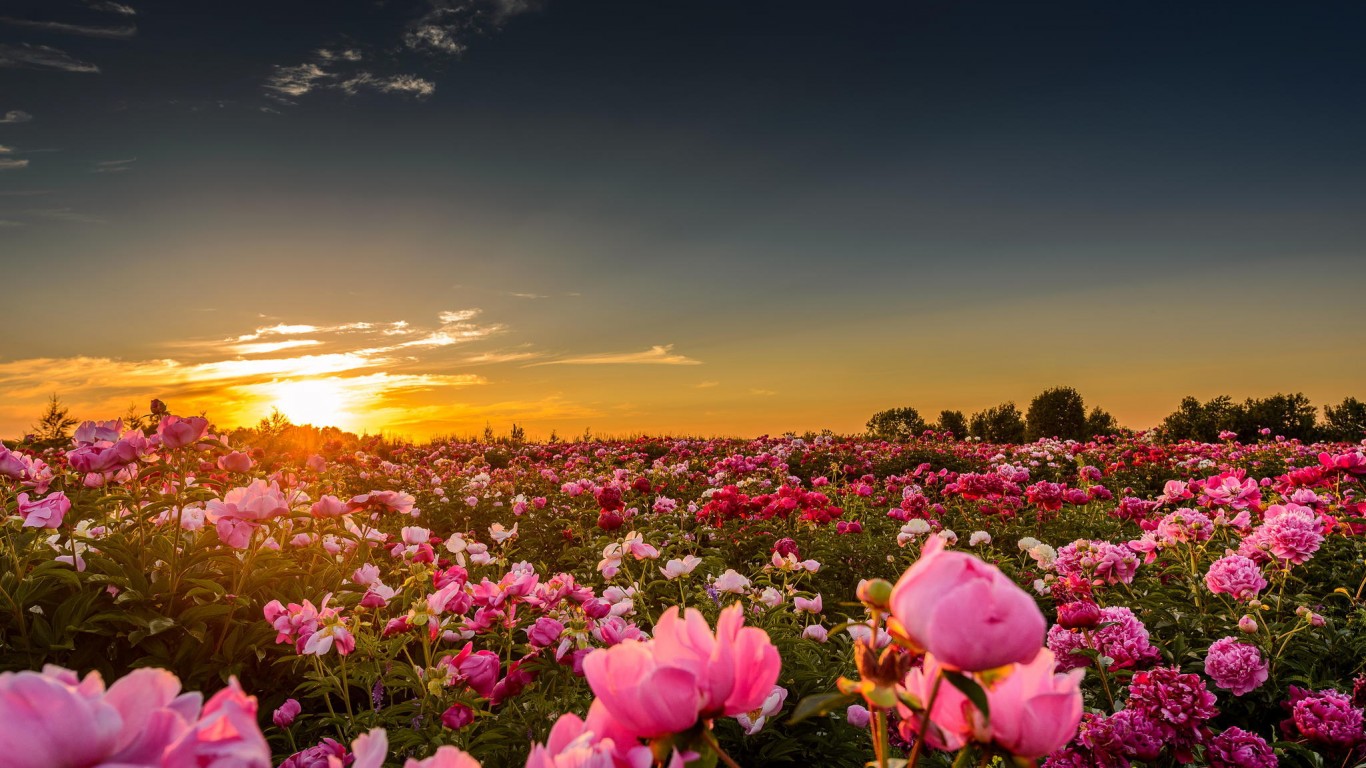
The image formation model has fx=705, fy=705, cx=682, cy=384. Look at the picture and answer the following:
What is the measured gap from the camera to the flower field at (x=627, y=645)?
63 centimetres

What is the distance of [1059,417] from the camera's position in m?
28.8

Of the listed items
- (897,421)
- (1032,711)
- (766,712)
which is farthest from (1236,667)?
(897,421)

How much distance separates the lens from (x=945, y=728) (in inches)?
29.5

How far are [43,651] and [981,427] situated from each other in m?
33.6

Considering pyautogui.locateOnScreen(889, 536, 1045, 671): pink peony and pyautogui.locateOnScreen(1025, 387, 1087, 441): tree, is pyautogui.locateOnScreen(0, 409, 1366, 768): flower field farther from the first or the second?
pyautogui.locateOnScreen(1025, 387, 1087, 441): tree

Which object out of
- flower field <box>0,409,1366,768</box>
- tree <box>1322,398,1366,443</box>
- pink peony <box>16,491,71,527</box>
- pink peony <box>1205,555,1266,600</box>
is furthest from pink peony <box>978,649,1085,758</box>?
tree <box>1322,398,1366,443</box>

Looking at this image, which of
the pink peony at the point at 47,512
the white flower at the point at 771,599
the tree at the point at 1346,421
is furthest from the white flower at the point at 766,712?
the tree at the point at 1346,421

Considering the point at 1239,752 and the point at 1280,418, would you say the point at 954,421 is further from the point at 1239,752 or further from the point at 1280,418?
the point at 1239,752

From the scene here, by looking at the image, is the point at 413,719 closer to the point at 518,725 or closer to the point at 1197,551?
the point at 518,725

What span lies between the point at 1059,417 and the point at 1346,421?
870cm

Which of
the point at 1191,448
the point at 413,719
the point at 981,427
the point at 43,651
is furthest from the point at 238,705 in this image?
the point at 981,427

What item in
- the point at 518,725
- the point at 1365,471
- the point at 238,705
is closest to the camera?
the point at 238,705

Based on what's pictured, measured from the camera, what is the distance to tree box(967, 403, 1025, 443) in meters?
30.5

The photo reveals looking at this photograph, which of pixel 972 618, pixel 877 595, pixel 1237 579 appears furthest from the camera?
pixel 1237 579
